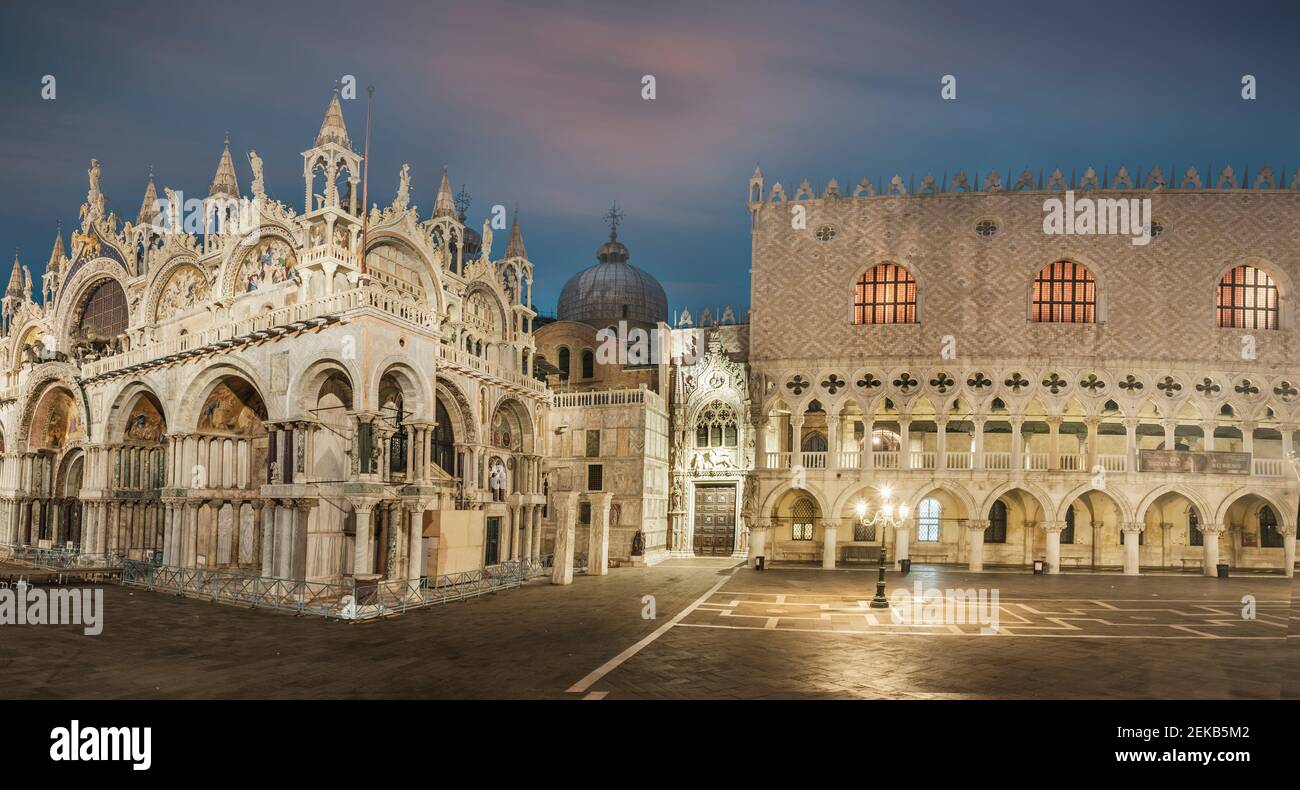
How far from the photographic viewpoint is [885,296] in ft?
131

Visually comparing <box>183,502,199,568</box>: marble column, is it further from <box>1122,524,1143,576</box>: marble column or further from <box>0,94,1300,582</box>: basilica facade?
<box>1122,524,1143,576</box>: marble column

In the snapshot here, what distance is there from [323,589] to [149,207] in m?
24.7

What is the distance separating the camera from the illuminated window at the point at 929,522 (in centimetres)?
4141

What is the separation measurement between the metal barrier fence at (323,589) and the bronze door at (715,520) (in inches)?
548

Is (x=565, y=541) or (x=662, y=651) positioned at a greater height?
(x=565, y=541)

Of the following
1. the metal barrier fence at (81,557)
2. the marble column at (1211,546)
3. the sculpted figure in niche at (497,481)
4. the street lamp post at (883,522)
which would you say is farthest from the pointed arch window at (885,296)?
the metal barrier fence at (81,557)

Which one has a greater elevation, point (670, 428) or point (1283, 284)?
point (1283, 284)

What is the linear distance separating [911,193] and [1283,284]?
57.3 ft

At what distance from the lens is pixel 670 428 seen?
44.0 m

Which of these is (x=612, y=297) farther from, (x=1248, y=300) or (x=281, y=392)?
(x=1248, y=300)

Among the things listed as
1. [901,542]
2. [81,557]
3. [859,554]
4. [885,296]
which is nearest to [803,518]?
[859,554]

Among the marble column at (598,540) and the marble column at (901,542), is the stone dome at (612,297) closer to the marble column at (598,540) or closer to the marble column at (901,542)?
the marble column at (598,540)

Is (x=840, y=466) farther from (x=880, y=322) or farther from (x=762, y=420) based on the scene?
(x=880, y=322)
